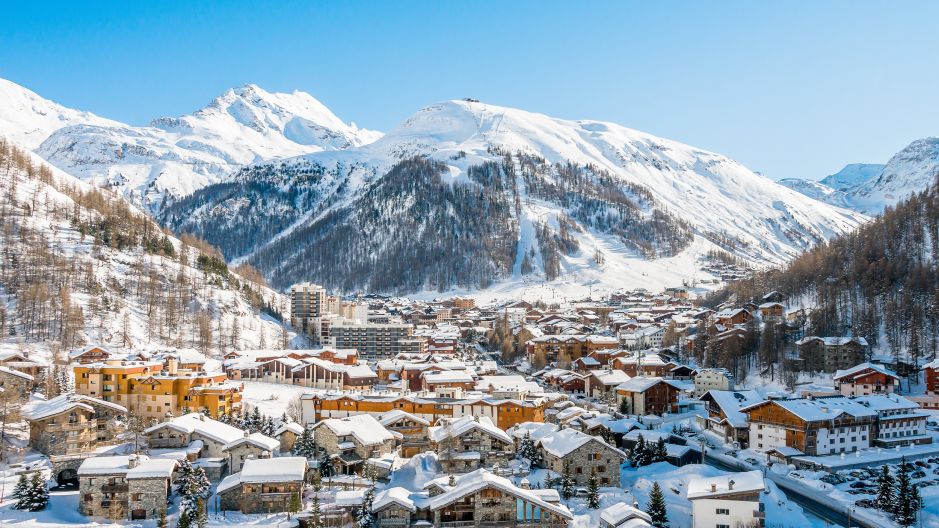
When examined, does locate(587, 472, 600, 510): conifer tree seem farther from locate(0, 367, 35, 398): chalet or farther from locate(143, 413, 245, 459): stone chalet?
locate(0, 367, 35, 398): chalet

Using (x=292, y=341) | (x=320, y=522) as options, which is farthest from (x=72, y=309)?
(x=320, y=522)

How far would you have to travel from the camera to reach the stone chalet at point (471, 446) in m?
35.4

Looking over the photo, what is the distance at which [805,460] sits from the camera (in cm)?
3900

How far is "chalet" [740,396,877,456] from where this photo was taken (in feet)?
133

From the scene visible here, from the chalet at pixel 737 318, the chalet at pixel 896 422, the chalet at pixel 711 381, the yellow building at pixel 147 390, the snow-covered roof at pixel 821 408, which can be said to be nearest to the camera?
the snow-covered roof at pixel 821 408

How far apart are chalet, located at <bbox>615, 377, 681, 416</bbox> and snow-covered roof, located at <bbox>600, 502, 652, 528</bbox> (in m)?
26.0

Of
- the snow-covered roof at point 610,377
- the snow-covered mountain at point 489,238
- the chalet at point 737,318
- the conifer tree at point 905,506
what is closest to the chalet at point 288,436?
the conifer tree at point 905,506

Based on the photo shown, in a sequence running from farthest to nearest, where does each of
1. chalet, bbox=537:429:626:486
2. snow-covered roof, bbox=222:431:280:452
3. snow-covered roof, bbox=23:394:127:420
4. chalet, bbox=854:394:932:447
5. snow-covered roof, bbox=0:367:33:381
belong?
1. chalet, bbox=854:394:932:447
2. snow-covered roof, bbox=0:367:33:381
3. snow-covered roof, bbox=23:394:127:420
4. chalet, bbox=537:429:626:486
5. snow-covered roof, bbox=222:431:280:452

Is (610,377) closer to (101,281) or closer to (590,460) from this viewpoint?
(590,460)

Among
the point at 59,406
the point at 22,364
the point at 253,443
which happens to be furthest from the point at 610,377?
the point at 22,364

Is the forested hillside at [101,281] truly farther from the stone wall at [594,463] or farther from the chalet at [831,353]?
the chalet at [831,353]

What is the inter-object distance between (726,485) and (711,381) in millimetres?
30658

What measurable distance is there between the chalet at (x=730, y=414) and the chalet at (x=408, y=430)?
18.4 meters

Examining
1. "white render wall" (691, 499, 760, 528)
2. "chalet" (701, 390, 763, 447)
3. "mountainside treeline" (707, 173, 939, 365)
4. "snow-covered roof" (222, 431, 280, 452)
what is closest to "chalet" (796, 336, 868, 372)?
"mountainside treeline" (707, 173, 939, 365)
